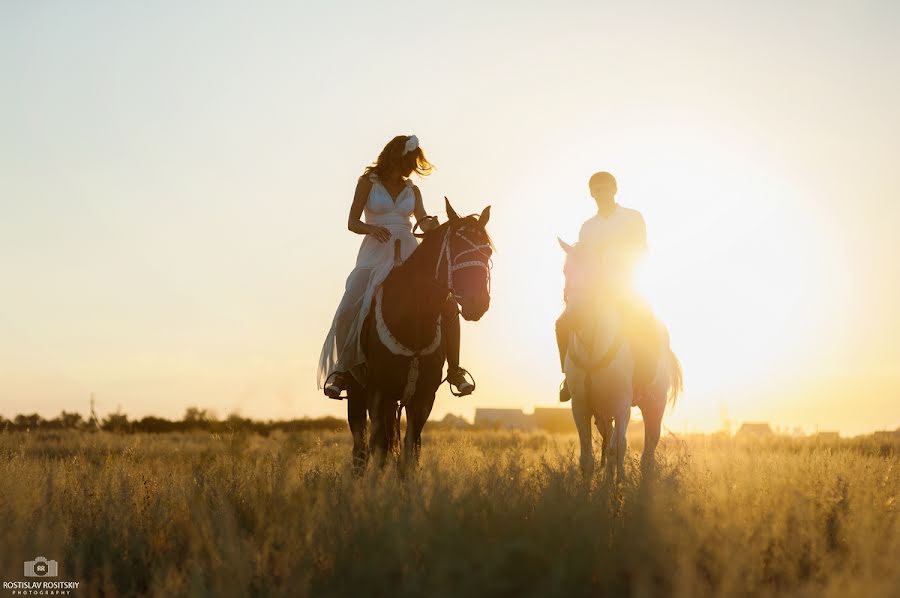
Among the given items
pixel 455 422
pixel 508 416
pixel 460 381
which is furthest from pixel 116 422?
pixel 508 416

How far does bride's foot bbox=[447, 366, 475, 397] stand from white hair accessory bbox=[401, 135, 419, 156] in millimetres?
2299

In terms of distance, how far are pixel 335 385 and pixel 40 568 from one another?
4.46 m

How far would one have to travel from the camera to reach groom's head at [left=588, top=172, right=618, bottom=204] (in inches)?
394

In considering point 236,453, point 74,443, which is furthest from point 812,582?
point 74,443

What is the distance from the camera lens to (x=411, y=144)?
10281mm

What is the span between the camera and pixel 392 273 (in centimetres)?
983

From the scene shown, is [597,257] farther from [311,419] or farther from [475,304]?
[311,419]

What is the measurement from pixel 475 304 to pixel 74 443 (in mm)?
16927

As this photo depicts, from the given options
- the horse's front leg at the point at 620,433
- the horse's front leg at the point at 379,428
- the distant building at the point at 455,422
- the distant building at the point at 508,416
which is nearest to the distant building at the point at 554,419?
the distant building at the point at 508,416

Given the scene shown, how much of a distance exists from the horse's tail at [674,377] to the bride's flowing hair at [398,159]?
12.0ft

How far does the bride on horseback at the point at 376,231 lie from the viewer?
10125 millimetres

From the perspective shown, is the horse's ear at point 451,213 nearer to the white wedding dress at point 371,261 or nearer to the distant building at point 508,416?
the white wedding dress at point 371,261

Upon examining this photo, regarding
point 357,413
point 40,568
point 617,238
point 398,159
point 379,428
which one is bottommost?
point 40,568

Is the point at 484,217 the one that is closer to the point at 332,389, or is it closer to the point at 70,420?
the point at 332,389
